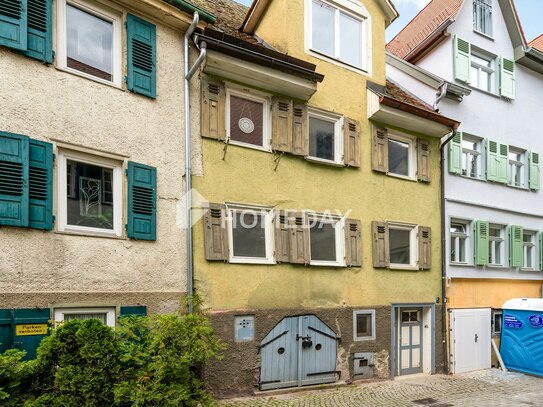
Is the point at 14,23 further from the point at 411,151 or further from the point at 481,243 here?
the point at 481,243

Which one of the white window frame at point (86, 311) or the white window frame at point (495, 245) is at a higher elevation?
the white window frame at point (495, 245)

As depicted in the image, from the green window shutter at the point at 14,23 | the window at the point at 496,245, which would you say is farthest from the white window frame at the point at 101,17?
the window at the point at 496,245

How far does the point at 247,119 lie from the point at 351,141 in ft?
9.32

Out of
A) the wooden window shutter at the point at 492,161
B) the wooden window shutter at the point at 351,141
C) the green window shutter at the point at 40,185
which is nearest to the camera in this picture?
the green window shutter at the point at 40,185

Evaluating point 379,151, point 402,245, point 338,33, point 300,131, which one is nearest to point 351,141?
point 379,151

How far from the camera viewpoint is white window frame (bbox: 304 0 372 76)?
10852mm

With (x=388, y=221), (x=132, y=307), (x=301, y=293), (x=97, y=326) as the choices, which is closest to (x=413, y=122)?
(x=388, y=221)

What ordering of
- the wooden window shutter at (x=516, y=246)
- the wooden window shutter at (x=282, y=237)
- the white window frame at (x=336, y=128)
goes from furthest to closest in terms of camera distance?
the wooden window shutter at (x=516, y=246), the white window frame at (x=336, y=128), the wooden window shutter at (x=282, y=237)

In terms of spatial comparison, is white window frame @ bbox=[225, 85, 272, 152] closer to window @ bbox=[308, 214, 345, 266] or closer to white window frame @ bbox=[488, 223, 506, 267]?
Result: window @ bbox=[308, 214, 345, 266]

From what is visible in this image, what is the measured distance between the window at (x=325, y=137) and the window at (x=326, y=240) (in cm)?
145

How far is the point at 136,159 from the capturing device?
26.6ft

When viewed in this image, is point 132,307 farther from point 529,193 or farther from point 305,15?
point 529,193

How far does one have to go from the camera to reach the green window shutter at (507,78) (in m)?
14.9

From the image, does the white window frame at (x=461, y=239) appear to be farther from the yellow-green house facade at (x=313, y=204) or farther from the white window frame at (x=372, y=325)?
the white window frame at (x=372, y=325)
